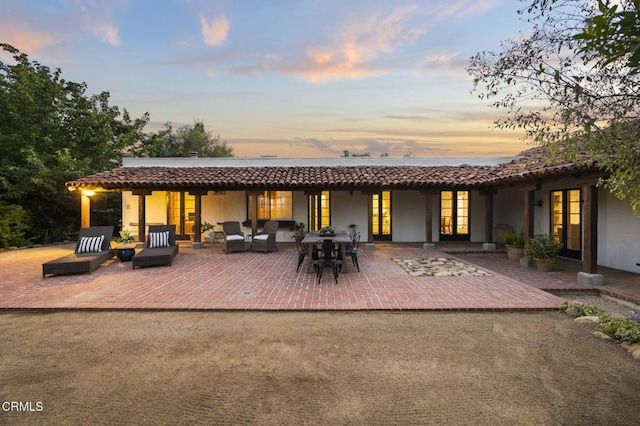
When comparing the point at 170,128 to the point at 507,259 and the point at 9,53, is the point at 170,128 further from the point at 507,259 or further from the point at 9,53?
the point at 507,259

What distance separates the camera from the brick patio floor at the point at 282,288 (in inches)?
241

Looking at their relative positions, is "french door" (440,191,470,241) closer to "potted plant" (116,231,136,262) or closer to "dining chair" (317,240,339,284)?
"dining chair" (317,240,339,284)

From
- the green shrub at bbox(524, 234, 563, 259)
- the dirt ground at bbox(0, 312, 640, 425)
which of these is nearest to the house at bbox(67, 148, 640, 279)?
the green shrub at bbox(524, 234, 563, 259)

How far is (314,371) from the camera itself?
12.3 feet

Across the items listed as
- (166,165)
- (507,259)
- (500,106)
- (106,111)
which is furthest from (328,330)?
(106,111)

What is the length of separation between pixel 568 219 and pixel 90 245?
14536mm

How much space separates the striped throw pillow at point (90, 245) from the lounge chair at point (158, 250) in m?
1.26

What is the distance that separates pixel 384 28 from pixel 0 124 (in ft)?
58.0

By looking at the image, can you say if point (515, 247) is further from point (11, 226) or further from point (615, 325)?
point (11, 226)

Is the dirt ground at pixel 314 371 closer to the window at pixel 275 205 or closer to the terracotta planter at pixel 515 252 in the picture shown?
the terracotta planter at pixel 515 252

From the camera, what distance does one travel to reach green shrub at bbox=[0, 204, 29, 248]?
13.5 metres

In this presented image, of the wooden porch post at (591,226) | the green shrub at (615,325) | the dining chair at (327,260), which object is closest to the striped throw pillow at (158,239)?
the dining chair at (327,260)

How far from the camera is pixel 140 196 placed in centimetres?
1372

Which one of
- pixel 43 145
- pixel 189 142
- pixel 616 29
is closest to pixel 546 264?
pixel 616 29
